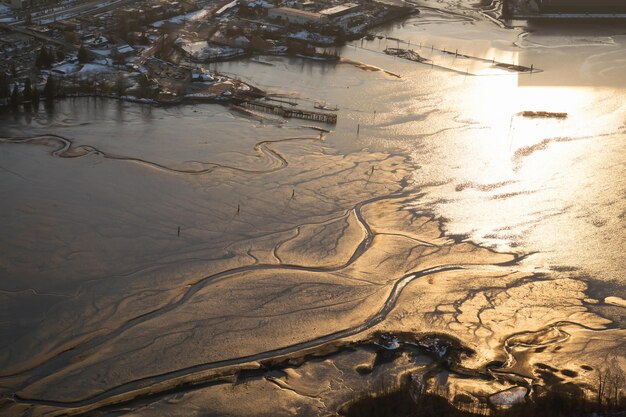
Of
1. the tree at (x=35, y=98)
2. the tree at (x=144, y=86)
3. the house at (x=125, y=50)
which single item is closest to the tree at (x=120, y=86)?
the tree at (x=144, y=86)

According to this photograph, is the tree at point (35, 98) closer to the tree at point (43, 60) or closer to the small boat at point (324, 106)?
the tree at point (43, 60)

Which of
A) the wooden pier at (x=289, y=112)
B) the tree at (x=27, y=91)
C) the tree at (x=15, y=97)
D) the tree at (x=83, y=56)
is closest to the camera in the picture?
the tree at (x=15, y=97)

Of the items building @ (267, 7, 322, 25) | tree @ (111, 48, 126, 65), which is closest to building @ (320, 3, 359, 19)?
building @ (267, 7, 322, 25)

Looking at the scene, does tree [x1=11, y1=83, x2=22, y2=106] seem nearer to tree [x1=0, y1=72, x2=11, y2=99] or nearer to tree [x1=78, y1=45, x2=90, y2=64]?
tree [x1=0, y1=72, x2=11, y2=99]

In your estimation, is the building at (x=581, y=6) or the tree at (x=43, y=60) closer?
the tree at (x=43, y=60)

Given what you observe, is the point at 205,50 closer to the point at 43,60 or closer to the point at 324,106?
the point at 43,60

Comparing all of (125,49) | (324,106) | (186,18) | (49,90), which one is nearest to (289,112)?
(324,106)

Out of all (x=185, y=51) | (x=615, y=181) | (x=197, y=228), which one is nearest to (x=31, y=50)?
(x=185, y=51)

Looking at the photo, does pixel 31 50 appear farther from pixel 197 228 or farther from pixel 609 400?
pixel 609 400
